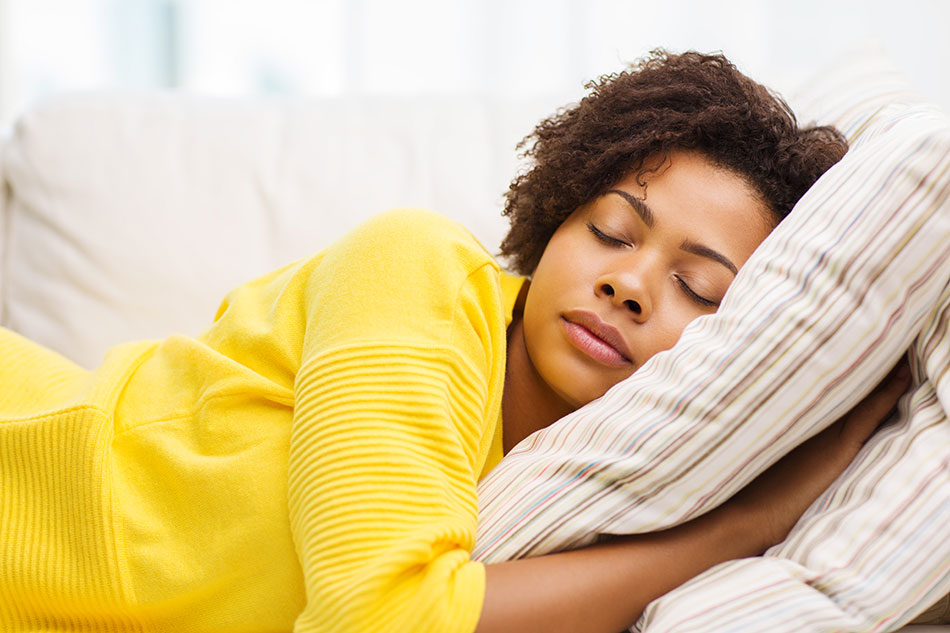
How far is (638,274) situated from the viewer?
101 cm

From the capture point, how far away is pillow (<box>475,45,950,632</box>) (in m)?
0.77

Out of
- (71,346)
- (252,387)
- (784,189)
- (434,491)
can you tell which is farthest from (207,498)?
(784,189)

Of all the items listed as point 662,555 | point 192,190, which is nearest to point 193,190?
point 192,190

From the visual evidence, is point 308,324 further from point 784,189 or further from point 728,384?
point 784,189

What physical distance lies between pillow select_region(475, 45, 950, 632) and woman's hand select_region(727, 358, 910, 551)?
0.02 metres

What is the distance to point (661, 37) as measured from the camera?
2.32 metres

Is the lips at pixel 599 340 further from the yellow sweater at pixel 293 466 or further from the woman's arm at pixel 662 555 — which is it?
the woman's arm at pixel 662 555

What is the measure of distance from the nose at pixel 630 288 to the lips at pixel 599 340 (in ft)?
0.10

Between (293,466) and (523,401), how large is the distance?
0.39m

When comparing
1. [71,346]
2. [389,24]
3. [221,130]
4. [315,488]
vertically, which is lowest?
[71,346]

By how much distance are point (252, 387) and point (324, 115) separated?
813 mm

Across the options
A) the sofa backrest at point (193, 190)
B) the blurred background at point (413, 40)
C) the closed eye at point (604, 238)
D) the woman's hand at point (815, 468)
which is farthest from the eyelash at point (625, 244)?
the blurred background at point (413, 40)

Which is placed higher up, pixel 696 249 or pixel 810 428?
pixel 696 249

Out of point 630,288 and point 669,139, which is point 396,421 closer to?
point 630,288
